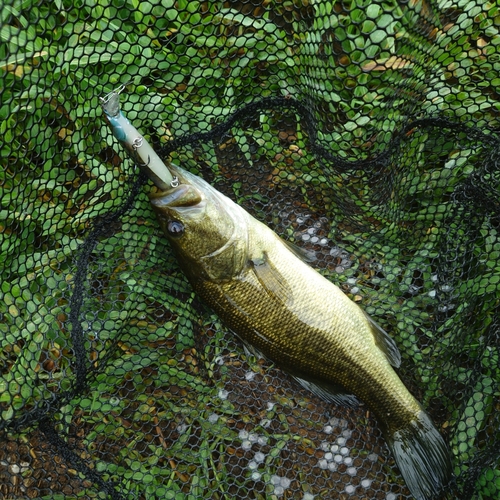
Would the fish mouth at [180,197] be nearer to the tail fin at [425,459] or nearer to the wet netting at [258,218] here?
the wet netting at [258,218]

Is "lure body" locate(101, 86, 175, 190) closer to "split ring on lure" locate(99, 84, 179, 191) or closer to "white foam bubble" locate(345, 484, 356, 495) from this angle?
"split ring on lure" locate(99, 84, 179, 191)

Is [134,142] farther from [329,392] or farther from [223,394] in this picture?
[329,392]

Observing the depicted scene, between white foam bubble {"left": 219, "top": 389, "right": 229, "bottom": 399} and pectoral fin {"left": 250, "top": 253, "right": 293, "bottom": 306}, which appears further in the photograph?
white foam bubble {"left": 219, "top": 389, "right": 229, "bottom": 399}

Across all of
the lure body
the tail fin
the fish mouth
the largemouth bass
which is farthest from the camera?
the tail fin

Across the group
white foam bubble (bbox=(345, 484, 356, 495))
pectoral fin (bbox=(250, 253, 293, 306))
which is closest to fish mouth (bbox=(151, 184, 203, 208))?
pectoral fin (bbox=(250, 253, 293, 306))

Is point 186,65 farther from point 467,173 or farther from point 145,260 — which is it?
point 467,173

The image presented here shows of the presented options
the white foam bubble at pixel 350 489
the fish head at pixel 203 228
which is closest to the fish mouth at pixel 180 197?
the fish head at pixel 203 228

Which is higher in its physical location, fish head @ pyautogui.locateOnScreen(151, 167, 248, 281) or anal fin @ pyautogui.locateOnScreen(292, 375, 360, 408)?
fish head @ pyautogui.locateOnScreen(151, 167, 248, 281)
